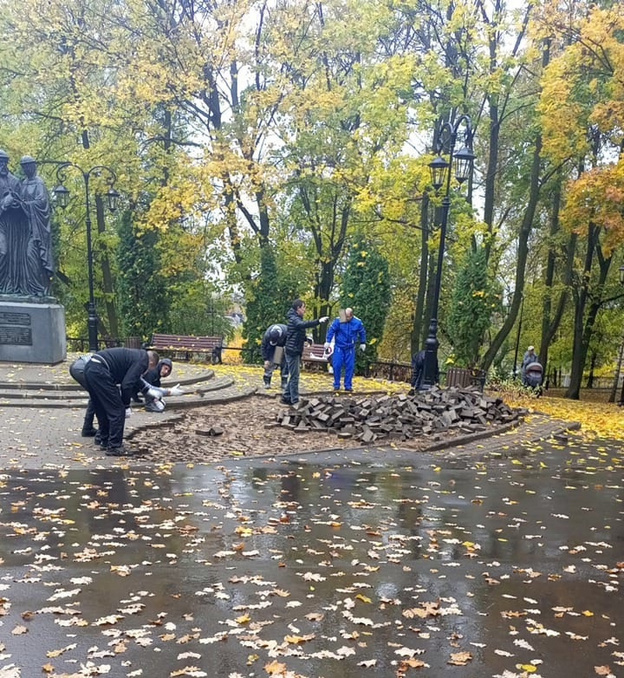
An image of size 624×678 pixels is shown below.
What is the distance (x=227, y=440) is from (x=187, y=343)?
1298 cm

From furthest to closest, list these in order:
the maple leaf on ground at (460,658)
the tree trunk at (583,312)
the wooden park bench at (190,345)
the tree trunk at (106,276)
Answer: the tree trunk at (106,276), the tree trunk at (583,312), the wooden park bench at (190,345), the maple leaf on ground at (460,658)

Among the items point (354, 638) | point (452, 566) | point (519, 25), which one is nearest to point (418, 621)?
point (354, 638)

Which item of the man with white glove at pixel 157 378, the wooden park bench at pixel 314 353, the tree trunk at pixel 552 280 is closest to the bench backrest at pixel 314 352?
the wooden park bench at pixel 314 353

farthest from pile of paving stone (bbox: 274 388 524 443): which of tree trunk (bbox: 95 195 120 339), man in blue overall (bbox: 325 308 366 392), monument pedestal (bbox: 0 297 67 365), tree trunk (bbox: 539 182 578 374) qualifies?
tree trunk (bbox: 95 195 120 339)

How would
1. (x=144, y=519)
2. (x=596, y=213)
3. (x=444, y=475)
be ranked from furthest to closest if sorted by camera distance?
(x=596, y=213)
(x=444, y=475)
(x=144, y=519)

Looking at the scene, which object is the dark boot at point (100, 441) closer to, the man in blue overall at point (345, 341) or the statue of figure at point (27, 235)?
the man in blue overall at point (345, 341)

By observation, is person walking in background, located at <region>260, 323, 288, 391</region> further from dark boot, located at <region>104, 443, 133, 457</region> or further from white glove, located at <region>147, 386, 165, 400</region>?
dark boot, located at <region>104, 443, 133, 457</region>

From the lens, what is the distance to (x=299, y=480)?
24.6 feet

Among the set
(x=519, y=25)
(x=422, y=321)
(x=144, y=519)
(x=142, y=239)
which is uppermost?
(x=519, y=25)

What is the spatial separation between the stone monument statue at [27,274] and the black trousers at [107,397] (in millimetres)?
7297

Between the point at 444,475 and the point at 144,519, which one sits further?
the point at 444,475

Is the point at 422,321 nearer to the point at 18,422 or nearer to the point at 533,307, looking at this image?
the point at 533,307

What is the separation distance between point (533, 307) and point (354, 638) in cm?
2734

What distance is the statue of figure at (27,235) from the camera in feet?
48.9
